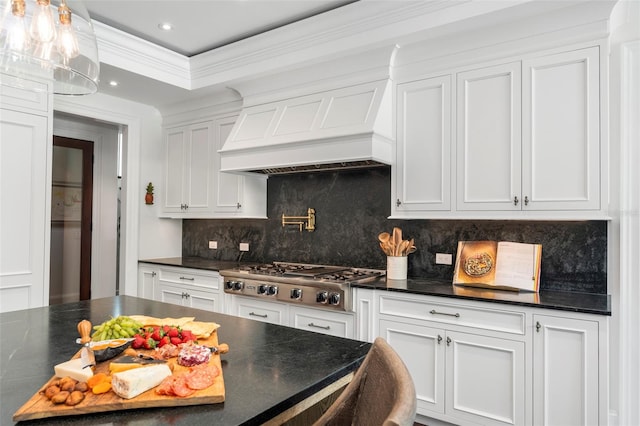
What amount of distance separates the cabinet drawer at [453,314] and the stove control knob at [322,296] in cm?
39

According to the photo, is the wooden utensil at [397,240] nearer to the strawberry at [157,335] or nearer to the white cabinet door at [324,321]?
the white cabinet door at [324,321]

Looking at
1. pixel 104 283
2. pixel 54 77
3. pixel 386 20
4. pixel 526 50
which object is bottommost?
pixel 104 283

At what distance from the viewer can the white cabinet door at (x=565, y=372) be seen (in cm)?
222

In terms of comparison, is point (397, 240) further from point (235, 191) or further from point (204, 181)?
point (204, 181)

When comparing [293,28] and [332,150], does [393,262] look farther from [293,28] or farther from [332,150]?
[293,28]

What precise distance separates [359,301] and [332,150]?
1134 millimetres

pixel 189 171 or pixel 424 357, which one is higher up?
pixel 189 171

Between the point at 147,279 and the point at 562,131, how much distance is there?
4.08 meters

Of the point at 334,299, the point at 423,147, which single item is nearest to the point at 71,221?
the point at 334,299

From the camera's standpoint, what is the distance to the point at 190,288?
13.5ft

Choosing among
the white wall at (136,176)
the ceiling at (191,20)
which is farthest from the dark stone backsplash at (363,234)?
the ceiling at (191,20)

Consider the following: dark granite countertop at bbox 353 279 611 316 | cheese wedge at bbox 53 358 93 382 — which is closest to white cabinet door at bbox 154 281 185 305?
dark granite countertop at bbox 353 279 611 316

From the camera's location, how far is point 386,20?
300 centimetres

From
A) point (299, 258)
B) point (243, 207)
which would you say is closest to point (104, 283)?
point (243, 207)
